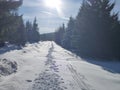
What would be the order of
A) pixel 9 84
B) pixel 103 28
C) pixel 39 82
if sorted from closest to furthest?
pixel 9 84 → pixel 39 82 → pixel 103 28

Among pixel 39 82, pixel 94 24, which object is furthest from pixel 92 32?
pixel 39 82

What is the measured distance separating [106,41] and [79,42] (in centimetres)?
397

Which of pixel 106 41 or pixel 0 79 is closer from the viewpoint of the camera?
pixel 0 79

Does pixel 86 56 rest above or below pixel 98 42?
below

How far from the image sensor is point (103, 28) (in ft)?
109

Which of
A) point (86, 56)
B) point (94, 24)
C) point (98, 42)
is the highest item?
point (94, 24)

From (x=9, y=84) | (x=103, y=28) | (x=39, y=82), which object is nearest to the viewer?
(x=9, y=84)

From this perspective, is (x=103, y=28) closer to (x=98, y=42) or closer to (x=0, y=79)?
(x=98, y=42)

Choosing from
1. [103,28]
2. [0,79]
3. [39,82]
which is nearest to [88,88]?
[39,82]

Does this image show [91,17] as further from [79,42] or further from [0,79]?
[0,79]

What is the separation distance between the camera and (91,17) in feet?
112

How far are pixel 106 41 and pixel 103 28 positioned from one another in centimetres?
197

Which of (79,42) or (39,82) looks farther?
(79,42)

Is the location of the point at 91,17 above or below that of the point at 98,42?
above
